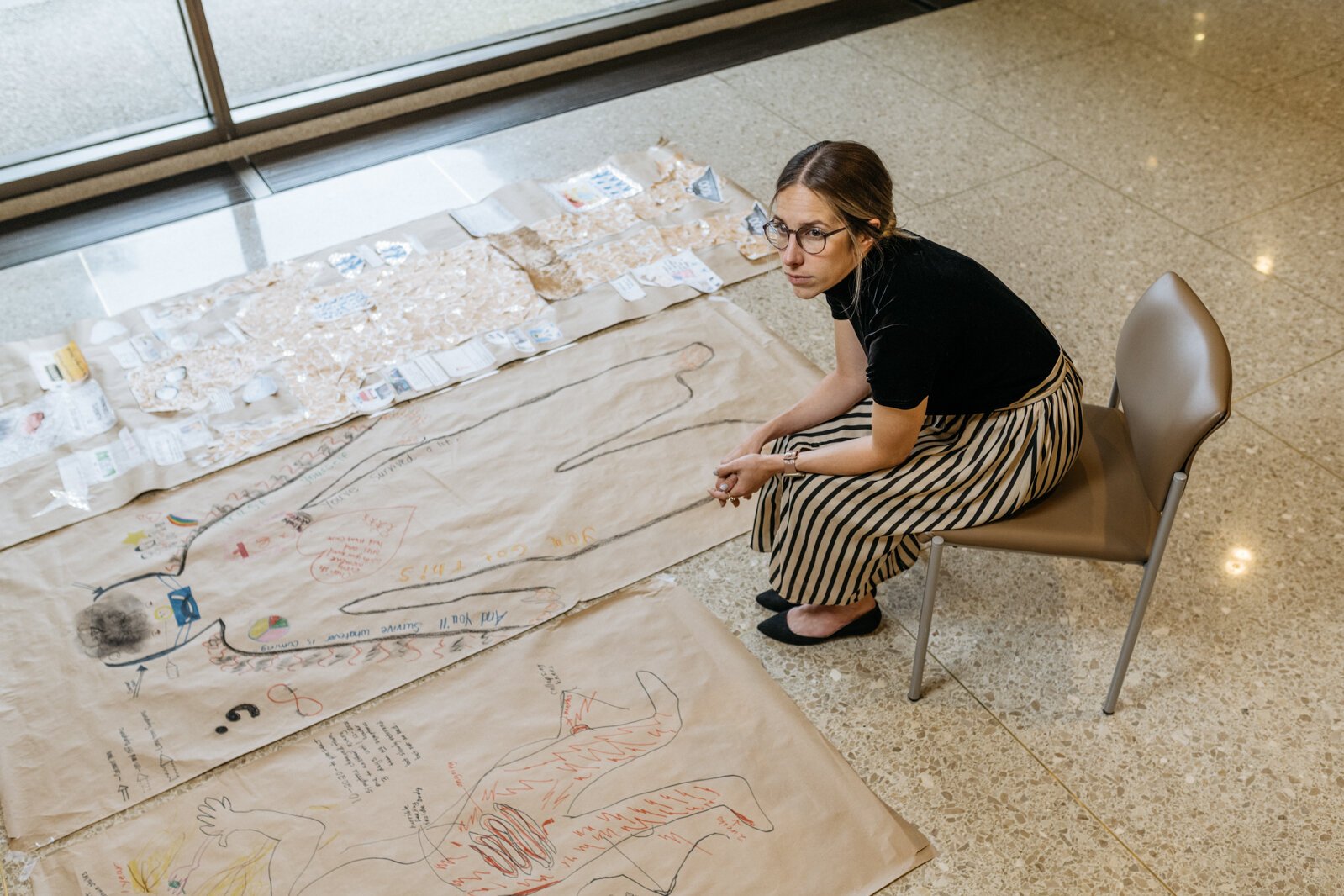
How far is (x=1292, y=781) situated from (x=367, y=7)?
333 cm

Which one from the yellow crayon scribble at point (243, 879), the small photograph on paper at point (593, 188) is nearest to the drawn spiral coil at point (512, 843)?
the yellow crayon scribble at point (243, 879)

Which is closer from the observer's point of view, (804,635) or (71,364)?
(804,635)

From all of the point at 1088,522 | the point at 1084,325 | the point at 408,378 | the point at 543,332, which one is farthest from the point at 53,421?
the point at 1084,325

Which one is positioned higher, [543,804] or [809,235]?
[809,235]

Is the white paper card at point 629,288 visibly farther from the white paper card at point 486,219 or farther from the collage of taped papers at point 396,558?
the white paper card at point 486,219

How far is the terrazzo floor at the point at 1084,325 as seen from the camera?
1784 mm

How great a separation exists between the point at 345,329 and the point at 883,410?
1.57 meters

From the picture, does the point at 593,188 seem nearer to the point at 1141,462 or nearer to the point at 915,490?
the point at 915,490

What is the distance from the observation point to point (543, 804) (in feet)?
5.86

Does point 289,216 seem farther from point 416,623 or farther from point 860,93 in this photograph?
point 860,93

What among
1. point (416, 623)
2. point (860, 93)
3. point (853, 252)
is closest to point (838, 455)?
point (853, 252)

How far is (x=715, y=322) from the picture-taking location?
277cm

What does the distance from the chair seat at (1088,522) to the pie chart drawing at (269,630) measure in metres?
1.22

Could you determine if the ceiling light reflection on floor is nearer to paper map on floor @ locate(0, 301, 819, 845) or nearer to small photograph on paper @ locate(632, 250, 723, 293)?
paper map on floor @ locate(0, 301, 819, 845)
